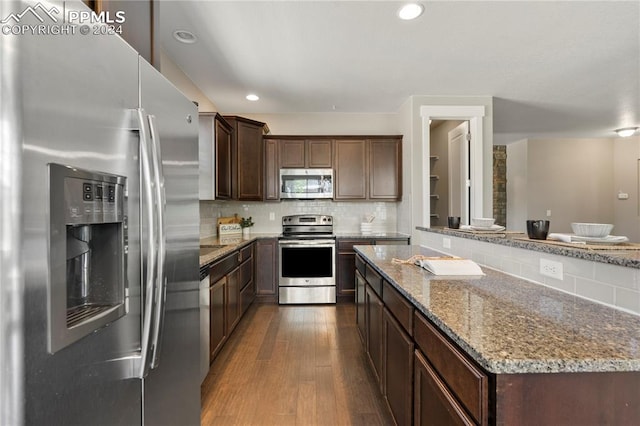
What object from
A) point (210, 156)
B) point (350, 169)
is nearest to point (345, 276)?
point (350, 169)

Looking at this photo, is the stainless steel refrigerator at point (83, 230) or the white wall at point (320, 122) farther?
the white wall at point (320, 122)

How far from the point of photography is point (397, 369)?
1.42m

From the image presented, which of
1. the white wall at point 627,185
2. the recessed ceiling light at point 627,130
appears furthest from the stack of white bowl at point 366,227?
the white wall at point 627,185

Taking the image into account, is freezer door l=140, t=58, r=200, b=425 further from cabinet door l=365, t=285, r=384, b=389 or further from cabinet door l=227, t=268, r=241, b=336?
cabinet door l=227, t=268, r=241, b=336

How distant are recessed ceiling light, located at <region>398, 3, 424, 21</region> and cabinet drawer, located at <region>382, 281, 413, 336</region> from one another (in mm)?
2000

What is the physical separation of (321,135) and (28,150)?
158 inches

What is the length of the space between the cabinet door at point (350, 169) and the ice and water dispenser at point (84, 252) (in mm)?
3618

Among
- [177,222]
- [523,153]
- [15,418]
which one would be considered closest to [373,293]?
[177,222]

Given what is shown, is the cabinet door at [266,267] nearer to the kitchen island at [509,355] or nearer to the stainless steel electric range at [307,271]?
the stainless steel electric range at [307,271]

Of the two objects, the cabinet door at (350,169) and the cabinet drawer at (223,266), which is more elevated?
the cabinet door at (350,169)

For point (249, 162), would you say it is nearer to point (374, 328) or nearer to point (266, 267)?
point (266, 267)

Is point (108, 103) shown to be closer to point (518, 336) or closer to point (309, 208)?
point (518, 336)

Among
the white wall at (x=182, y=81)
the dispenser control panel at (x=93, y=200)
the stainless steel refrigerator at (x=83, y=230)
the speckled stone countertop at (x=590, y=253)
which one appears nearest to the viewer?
the stainless steel refrigerator at (x=83, y=230)

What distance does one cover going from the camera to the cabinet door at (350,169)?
170 inches
